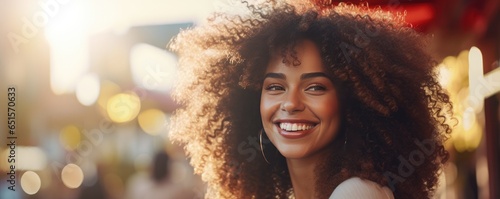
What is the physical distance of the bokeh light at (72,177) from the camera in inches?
281

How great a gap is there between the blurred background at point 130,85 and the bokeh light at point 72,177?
0.03 m

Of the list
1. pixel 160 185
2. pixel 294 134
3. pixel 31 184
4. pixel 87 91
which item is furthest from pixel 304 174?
pixel 87 91

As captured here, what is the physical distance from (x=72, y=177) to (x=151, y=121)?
18.5 feet

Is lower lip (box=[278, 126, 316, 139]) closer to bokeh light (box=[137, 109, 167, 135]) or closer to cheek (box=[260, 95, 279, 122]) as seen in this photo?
cheek (box=[260, 95, 279, 122])

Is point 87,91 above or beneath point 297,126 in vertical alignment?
above

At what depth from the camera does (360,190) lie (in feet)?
6.73

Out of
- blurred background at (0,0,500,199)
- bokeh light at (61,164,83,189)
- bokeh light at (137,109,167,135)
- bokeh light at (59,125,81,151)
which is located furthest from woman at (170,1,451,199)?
bokeh light at (137,109,167,135)

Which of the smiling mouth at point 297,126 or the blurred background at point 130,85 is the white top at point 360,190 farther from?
the blurred background at point 130,85

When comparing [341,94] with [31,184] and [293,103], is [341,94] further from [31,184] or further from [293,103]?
[31,184]

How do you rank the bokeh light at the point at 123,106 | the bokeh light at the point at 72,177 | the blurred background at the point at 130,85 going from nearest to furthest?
the blurred background at the point at 130,85 → the bokeh light at the point at 72,177 → the bokeh light at the point at 123,106

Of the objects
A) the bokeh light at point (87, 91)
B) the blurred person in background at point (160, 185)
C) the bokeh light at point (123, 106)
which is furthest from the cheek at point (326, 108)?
the bokeh light at point (123, 106)

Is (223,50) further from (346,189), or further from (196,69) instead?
(346,189)

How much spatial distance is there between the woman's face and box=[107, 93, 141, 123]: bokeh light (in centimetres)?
864

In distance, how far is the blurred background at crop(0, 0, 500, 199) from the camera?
4.32 meters
